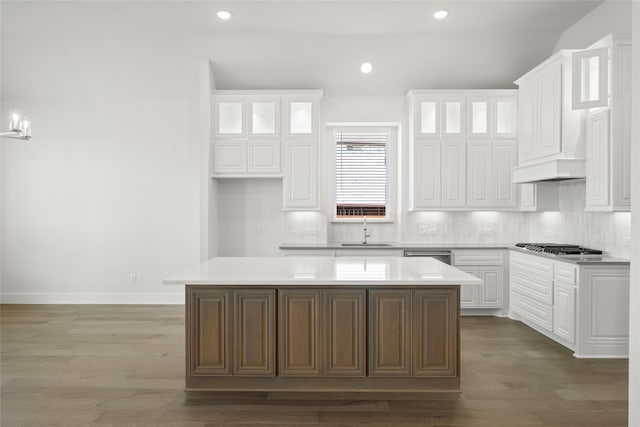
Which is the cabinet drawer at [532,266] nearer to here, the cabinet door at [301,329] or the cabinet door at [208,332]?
the cabinet door at [301,329]

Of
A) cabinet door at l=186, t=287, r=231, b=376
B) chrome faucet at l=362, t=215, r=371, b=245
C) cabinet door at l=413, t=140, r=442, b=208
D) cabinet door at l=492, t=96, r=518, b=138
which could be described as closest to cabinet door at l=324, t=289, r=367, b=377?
cabinet door at l=186, t=287, r=231, b=376

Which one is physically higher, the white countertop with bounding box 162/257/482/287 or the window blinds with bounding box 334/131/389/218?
the window blinds with bounding box 334/131/389/218

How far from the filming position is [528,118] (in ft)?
15.9

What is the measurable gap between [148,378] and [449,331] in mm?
2371

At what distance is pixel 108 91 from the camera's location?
5.85 meters

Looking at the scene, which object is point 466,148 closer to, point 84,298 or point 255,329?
point 255,329

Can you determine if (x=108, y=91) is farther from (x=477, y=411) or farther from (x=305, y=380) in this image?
(x=477, y=411)

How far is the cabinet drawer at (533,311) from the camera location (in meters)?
4.33

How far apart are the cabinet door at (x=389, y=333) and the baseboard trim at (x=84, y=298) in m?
3.79

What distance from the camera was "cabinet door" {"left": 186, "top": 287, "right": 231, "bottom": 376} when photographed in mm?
3037

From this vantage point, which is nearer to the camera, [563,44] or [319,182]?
[563,44]

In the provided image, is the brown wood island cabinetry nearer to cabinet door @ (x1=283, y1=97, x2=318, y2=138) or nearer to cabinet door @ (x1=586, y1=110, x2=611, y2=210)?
cabinet door @ (x1=586, y1=110, x2=611, y2=210)

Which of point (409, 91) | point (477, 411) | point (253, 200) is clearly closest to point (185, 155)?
point (253, 200)

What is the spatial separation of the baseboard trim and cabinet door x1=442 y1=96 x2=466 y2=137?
4349 millimetres
